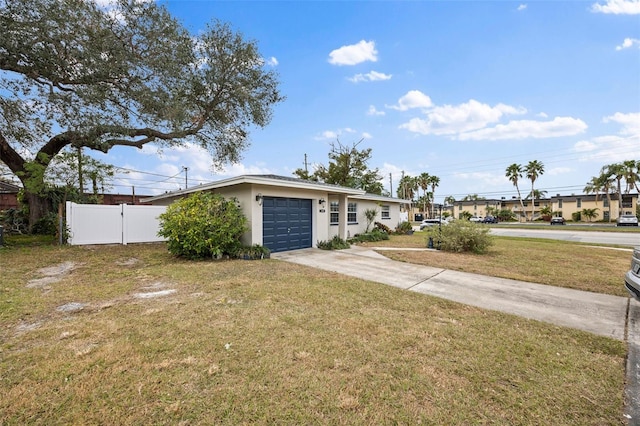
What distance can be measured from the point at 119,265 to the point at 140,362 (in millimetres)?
6016

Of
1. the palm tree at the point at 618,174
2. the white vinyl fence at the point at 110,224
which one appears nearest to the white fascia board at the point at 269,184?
the white vinyl fence at the point at 110,224

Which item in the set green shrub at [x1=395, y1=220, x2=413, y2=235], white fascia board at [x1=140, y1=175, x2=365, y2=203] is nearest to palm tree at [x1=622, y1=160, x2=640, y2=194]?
green shrub at [x1=395, y1=220, x2=413, y2=235]

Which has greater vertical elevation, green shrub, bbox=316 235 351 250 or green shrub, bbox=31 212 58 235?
green shrub, bbox=31 212 58 235

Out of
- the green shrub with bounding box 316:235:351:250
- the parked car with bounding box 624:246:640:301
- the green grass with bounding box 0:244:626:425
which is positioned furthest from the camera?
the green shrub with bounding box 316:235:351:250

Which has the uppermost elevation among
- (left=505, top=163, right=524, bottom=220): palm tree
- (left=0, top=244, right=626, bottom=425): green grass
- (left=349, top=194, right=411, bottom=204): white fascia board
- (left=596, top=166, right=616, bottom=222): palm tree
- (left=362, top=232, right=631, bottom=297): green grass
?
(left=505, top=163, right=524, bottom=220): palm tree

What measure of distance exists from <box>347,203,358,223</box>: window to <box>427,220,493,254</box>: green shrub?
494 centimetres

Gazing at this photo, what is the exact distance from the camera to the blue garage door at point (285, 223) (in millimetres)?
9625

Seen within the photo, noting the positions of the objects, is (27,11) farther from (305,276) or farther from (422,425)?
(422,425)

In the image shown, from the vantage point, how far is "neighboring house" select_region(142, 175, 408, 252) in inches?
356

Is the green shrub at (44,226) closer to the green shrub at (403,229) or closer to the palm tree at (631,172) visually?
the green shrub at (403,229)

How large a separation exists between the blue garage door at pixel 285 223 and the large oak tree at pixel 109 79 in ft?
18.9

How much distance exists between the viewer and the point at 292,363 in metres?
2.70

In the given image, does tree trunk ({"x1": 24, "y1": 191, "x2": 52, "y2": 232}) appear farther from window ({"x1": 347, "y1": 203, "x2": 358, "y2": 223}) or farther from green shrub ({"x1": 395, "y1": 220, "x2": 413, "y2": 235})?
green shrub ({"x1": 395, "y1": 220, "x2": 413, "y2": 235})

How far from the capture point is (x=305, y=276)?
630 cm
